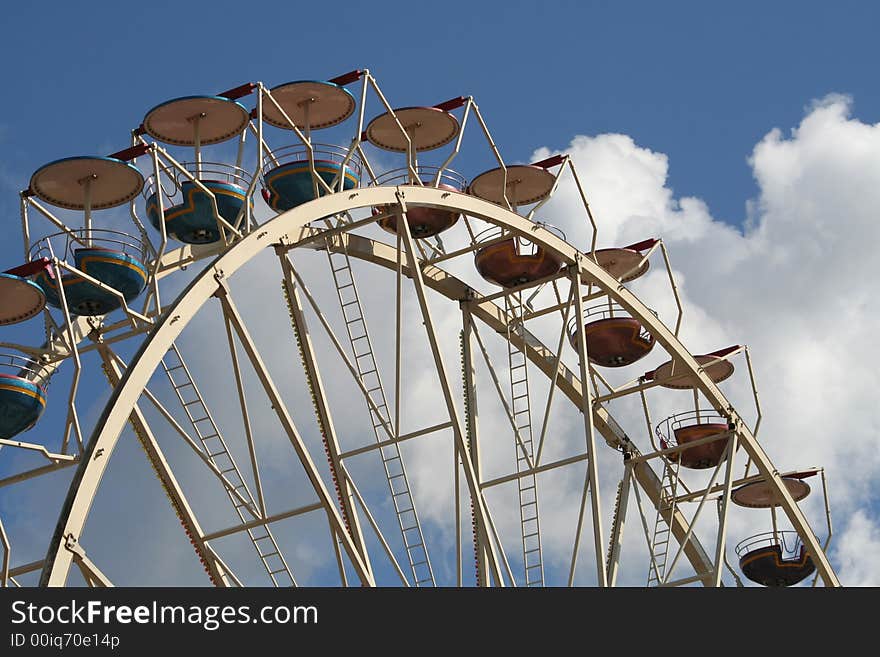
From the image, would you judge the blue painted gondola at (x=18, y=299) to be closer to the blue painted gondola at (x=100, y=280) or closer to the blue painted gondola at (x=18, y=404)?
the blue painted gondola at (x=100, y=280)

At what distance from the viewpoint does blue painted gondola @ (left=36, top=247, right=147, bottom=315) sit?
3022 centimetres

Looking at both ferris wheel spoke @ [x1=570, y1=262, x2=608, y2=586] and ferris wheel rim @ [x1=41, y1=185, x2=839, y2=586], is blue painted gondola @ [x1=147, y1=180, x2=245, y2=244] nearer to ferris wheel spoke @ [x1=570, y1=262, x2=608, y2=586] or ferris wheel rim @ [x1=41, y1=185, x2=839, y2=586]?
ferris wheel rim @ [x1=41, y1=185, x2=839, y2=586]

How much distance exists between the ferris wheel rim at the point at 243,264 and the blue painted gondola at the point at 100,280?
3.20 meters

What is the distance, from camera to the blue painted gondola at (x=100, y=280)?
99.1ft

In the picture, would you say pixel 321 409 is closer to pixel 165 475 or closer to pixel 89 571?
pixel 165 475

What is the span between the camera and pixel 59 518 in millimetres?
23688

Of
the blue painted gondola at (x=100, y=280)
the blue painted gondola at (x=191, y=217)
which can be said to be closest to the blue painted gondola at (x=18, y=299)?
the blue painted gondola at (x=100, y=280)

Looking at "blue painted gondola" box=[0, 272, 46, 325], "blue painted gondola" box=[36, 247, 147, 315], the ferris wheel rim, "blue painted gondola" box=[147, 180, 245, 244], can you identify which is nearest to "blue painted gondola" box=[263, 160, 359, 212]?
the ferris wheel rim

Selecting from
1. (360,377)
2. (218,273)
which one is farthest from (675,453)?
(218,273)

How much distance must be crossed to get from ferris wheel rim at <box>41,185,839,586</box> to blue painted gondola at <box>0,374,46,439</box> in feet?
16.4

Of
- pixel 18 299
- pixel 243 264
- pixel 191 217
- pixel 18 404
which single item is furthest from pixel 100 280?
pixel 243 264
